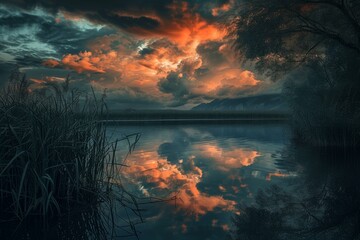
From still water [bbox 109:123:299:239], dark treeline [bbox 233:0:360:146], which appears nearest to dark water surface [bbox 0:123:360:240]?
still water [bbox 109:123:299:239]

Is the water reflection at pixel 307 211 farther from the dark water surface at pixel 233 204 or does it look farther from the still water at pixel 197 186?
the still water at pixel 197 186

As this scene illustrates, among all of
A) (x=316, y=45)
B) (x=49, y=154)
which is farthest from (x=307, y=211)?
(x=316, y=45)

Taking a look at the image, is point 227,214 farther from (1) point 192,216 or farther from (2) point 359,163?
(2) point 359,163

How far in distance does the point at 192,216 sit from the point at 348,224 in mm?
2721

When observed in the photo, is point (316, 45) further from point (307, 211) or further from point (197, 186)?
point (307, 211)

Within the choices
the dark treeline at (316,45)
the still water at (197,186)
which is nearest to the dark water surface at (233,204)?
the still water at (197,186)

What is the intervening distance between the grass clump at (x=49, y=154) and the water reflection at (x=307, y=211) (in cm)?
290

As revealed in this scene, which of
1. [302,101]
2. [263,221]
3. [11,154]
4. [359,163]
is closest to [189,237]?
[263,221]

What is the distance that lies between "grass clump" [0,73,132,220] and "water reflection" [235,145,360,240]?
9.50 feet

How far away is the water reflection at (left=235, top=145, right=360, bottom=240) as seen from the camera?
471 cm

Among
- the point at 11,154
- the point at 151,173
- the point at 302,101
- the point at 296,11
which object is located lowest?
the point at 151,173

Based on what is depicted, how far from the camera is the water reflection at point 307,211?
4.71 meters

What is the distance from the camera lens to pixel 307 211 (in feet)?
19.1

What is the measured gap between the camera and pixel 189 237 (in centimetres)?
449
